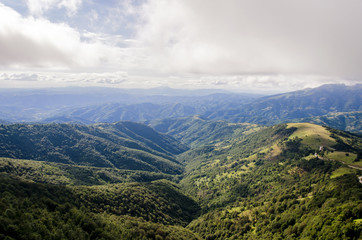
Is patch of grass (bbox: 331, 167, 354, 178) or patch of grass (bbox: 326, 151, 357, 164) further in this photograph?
patch of grass (bbox: 326, 151, 357, 164)

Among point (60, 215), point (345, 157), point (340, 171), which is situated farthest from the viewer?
point (345, 157)

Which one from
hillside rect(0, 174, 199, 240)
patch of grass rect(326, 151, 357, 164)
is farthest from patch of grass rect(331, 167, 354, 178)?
hillside rect(0, 174, 199, 240)

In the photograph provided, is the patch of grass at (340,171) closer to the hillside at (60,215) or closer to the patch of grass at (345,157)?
the patch of grass at (345,157)

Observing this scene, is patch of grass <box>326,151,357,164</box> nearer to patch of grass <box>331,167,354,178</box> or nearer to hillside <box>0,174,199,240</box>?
patch of grass <box>331,167,354,178</box>

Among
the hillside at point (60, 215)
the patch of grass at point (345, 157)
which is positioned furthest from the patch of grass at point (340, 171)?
the hillside at point (60, 215)

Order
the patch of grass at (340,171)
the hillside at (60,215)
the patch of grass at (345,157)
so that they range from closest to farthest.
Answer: the hillside at (60,215), the patch of grass at (340,171), the patch of grass at (345,157)

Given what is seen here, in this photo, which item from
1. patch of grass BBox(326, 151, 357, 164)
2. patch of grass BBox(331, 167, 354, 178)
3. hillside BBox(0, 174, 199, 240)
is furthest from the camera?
patch of grass BBox(326, 151, 357, 164)

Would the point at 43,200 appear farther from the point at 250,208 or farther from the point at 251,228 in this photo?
the point at 250,208

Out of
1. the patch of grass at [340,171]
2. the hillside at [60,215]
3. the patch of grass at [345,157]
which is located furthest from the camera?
the patch of grass at [345,157]

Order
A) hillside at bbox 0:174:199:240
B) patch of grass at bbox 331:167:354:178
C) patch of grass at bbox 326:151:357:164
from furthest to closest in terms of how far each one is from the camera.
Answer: patch of grass at bbox 326:151:357:164
patch of grass at bbox 331:167:354:178
hillside at bbox 0:174:199:240

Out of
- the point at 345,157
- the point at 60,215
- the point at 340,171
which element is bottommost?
the point at 345,157

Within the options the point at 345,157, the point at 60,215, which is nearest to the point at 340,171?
the point at 345,157

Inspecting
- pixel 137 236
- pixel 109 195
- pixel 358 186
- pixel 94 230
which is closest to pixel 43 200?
pixel 94 230

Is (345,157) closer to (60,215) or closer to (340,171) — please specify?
(340,171)
